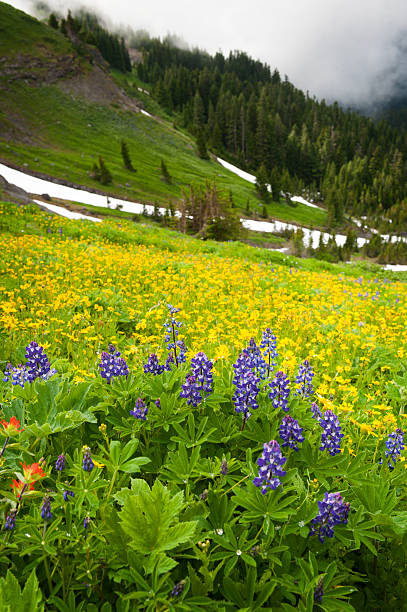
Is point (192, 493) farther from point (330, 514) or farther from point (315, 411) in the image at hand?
point (315, 411)

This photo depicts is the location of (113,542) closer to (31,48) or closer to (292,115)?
(31,48)

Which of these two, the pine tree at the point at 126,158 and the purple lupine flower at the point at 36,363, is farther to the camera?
the pine tree at the point at 126,158

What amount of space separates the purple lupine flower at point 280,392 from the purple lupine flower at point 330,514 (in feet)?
2.10

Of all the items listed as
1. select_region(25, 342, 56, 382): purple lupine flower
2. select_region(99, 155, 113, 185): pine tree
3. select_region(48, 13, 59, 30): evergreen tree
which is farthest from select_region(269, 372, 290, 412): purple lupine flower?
select_region(48, 13, 59, 30): evergreen tree

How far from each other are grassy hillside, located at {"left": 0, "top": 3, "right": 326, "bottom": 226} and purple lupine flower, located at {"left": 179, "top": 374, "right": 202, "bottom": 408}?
72.2 m

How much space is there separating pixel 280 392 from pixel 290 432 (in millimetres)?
376

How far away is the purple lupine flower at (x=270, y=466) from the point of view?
146 centimetres

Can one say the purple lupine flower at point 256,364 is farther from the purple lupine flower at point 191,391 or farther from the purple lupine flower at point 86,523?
the purple lupine flower at point 86,523

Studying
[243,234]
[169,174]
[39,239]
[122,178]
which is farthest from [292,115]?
[39,239]

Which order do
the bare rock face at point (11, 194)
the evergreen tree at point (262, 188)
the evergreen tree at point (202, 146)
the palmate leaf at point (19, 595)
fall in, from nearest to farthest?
the palmate leaf at point (19, 595), the bare rock face at point (11, 194), the evergreen tree at point (262, 188), the evergreen tree at point (202, 146)

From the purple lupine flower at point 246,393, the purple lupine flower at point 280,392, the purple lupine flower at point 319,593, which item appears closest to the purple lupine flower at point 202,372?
the purple lupine flower at point 246,393

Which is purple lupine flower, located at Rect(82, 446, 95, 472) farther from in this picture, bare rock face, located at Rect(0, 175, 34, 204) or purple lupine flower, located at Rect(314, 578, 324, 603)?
bare rock face, located at Rect(0, 175, 34, 204)

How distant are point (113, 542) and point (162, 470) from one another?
0.43 metres

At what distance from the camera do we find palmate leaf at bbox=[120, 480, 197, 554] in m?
1.33
